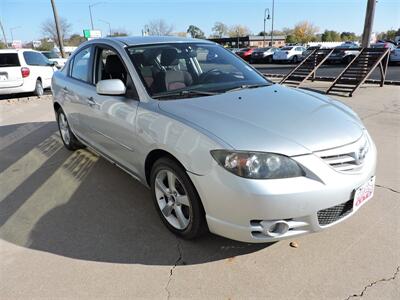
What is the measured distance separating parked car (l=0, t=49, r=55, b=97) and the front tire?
9177 millimetres

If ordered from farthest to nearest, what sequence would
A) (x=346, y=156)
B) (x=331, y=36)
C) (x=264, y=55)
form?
(x=331, y=36)
(x=264, y=55)
(x=346, y=156)

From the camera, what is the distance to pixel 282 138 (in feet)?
7.79

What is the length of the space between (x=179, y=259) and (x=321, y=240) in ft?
3.76

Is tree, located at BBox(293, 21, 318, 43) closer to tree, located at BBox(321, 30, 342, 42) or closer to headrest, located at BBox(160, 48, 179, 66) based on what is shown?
tree, located at BBox(321, 30, 342, 42)

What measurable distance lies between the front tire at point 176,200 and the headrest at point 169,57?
1177 millimetres

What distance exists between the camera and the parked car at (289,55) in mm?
28094

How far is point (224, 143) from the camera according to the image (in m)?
2.33

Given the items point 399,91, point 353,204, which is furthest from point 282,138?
point 399,91

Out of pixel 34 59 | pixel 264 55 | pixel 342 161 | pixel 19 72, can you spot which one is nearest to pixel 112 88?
pixel 342 161

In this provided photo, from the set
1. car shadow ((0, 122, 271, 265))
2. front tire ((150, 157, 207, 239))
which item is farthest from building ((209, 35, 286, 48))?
front tire ((150, 157, 207, 239))

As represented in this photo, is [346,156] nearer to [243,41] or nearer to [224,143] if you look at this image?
[224,143]

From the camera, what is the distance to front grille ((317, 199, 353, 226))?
2.38 m

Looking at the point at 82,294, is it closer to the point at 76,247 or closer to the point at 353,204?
the point at 76,247

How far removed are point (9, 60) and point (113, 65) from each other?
839 centimetres
